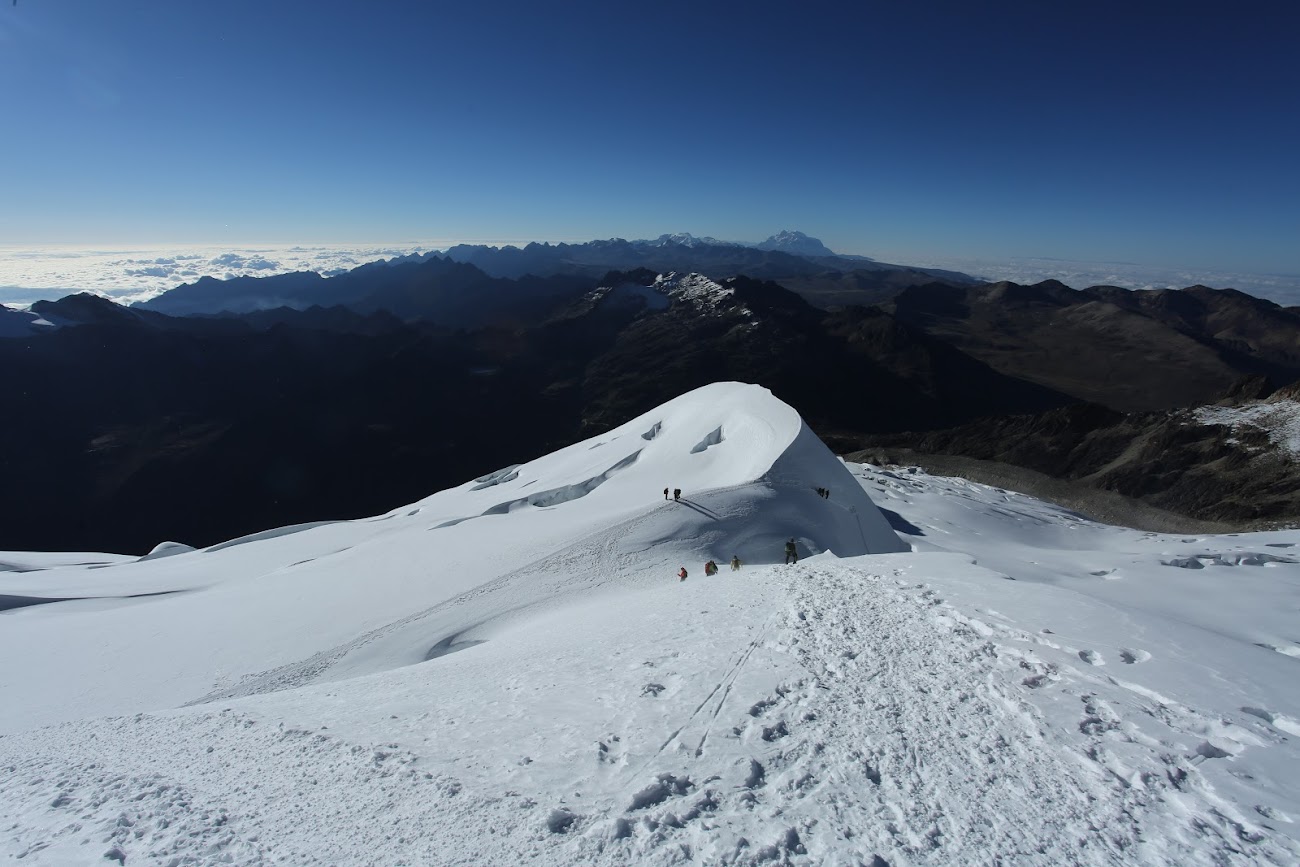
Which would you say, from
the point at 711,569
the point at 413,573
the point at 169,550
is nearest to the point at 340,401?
the point at 169,550

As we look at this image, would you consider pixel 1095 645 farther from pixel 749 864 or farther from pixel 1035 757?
pixel 749 864

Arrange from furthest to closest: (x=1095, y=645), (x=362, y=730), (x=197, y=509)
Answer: (x=197, y=509)
(x=1095, y=645)
(x=362, y=730)

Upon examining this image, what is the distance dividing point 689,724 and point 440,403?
469 feet

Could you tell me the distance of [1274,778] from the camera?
6.90 metres

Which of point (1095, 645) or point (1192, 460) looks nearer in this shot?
point (1095, 645)

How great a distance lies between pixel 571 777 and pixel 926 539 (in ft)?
91.6

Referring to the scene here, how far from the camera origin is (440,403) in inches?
5566

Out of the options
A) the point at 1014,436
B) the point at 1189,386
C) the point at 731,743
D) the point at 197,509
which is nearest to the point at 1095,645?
the point at 731,743

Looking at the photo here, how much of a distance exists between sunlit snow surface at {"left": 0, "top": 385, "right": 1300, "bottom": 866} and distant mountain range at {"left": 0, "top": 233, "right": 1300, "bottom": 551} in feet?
180

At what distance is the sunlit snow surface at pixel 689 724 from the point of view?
6.31 meters

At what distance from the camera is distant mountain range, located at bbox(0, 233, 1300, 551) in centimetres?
8138

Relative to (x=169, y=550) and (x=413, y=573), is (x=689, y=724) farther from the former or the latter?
(x=169, y=550)

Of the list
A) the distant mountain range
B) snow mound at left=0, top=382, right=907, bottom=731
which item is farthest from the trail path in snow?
the distant mountain range

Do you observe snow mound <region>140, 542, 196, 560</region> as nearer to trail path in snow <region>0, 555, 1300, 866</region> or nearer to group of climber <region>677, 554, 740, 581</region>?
trail path in snow <region>0, 555, 1300, 866</region>
